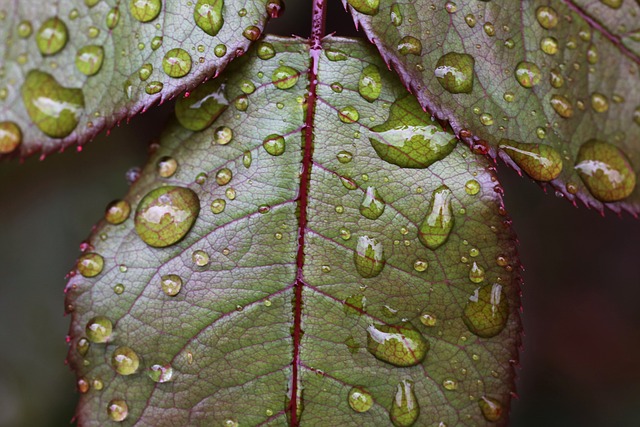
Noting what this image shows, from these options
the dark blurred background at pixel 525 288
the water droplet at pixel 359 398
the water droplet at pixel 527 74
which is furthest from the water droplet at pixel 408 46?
the dark blurred background at pixel 525 288

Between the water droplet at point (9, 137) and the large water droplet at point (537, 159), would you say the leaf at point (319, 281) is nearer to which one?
the large water droplet at point (537, 159)

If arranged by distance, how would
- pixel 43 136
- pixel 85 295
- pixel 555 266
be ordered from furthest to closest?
pixel 555 266 → pixel 85 295 → pixel 43 136

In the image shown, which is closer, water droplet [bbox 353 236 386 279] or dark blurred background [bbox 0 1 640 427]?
water droplet [bbox 353 236 386 279]

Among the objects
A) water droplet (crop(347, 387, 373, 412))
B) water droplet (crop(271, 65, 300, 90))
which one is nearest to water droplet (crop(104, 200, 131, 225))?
water droplet (crop(271, 65, 300, 90))

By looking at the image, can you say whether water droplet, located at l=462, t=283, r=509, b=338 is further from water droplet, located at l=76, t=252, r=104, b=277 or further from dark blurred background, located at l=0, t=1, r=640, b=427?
dark blurred background, located at l=0, t=1, r=640, b=427

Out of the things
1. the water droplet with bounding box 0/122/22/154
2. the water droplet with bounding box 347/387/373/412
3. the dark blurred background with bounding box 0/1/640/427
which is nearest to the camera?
the water droplet with bounding box 0/122/22/154

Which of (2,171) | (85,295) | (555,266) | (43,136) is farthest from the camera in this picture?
(555,266)

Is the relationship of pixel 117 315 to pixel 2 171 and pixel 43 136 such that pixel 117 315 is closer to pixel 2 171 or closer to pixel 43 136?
pixel 43 136

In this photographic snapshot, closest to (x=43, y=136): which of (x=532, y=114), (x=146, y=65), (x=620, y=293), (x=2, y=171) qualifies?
(x=146, y=65)
